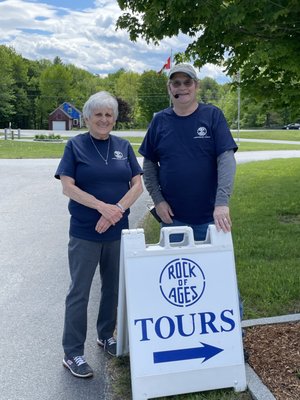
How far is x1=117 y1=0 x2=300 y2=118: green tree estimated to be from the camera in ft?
15.8

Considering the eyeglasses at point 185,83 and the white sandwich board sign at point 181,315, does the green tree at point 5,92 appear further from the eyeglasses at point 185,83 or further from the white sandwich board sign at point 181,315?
the white sandwich board sign at point 181,315

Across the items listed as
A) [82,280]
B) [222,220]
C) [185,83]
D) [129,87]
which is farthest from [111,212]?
[129,87]

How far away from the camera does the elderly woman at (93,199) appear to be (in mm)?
3271

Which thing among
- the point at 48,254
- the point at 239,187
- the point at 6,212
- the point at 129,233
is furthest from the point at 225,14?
the point at 239,187

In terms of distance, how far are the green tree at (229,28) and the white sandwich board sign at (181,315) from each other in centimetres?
273

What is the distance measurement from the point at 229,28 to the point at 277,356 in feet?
11.5

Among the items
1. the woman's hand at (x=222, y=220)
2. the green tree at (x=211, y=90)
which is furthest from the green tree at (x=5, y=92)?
the woman's hand at (x=222, y=220)

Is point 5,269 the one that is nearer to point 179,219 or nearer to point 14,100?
point 179,219

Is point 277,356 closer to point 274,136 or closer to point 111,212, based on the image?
point 111,212

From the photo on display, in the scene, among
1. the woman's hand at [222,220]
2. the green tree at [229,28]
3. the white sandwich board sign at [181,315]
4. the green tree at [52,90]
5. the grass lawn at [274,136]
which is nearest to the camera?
the white sandwich board sign at [181,315]

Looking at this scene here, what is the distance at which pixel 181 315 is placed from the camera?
9.84ft

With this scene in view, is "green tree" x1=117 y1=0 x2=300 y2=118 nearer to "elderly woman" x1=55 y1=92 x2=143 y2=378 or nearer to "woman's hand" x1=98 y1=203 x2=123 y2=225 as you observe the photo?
"elderly woman" x1=55 y1=92 x2=143 y2=378

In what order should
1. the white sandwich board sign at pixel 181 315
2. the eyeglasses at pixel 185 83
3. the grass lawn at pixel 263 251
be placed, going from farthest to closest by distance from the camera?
1. the grass lawn at pixel 263 251
2. the eyeglasses at pixel 185 83
3. the white sandwich board sign at pixel 181 315

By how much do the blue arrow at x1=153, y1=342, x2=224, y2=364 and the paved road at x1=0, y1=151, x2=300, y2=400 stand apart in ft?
1.67
